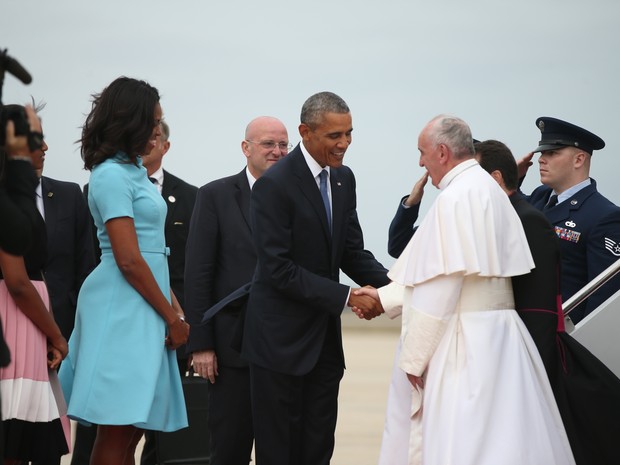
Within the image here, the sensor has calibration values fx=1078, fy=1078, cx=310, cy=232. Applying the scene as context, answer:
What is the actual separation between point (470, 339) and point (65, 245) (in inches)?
75.6

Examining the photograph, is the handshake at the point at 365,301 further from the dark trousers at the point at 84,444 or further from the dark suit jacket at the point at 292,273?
the dark trousers at the point at 84,444

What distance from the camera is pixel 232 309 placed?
4.10 meters

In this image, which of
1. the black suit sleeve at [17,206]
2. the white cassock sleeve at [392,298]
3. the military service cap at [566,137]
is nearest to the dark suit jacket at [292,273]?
the white cassock sleeve at [392,298]

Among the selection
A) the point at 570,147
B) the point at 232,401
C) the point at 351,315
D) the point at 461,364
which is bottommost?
the point at 351,315

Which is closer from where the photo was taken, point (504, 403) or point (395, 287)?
point (504, 403)

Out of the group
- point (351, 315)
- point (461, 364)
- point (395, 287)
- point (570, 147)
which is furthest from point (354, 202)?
point (351, 315)

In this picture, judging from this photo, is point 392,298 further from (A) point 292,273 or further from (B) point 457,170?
(B) point 457,170

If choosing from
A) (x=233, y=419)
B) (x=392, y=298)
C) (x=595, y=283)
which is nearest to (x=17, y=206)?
(x=392, y=298)

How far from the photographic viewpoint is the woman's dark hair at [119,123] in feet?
11.8

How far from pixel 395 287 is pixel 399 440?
0.57 metres

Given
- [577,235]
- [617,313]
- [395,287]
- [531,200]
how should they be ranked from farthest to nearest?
[531,200] < [577,235] < [617,313] < [395,287]

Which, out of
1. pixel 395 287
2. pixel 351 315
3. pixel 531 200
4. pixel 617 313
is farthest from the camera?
pixel 351 315

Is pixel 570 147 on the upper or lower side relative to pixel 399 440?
upper

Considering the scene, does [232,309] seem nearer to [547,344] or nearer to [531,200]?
[547,344]
